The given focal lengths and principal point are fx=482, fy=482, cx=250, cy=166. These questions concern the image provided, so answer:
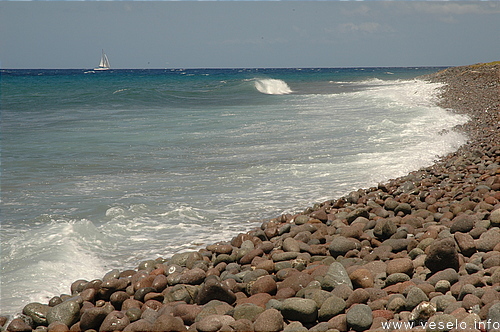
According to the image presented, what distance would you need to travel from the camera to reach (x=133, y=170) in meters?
8.91

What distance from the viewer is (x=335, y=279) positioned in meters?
3.59

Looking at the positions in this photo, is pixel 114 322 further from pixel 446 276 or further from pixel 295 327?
pixel 446 276

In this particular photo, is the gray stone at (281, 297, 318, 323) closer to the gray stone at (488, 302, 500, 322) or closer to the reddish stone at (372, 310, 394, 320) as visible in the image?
the reddish stone at (372, 310, 394, 320)

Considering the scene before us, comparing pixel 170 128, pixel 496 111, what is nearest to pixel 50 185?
pixel 170 128

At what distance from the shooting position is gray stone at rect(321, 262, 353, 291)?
3559 millimetres

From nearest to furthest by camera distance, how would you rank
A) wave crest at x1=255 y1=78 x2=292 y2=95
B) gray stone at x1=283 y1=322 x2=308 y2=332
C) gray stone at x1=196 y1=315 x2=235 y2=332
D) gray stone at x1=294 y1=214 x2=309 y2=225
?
gray stone at x1=283 y1=322 x2=308 y2=332
gray stone at x1=196 y1=315 x2=235 y2=332
gray stone at x1=294 y1=214 x2=309 y2=225
wave crest at x1=255 y1=78 x2=292 y2=95

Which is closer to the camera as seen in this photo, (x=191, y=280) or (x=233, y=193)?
(x=191, y=280)

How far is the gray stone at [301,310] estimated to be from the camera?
125 inches

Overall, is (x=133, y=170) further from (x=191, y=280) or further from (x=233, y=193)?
(x=191, y=280)

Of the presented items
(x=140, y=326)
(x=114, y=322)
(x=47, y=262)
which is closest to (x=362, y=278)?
(x=140, y=326)

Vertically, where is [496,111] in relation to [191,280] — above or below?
above

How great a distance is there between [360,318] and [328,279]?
0.66 meters

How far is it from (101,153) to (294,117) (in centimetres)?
824

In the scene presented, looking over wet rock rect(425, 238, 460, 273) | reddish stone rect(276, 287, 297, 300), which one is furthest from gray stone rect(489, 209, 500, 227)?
reddish stone rect(276, 287, 297, 300)
